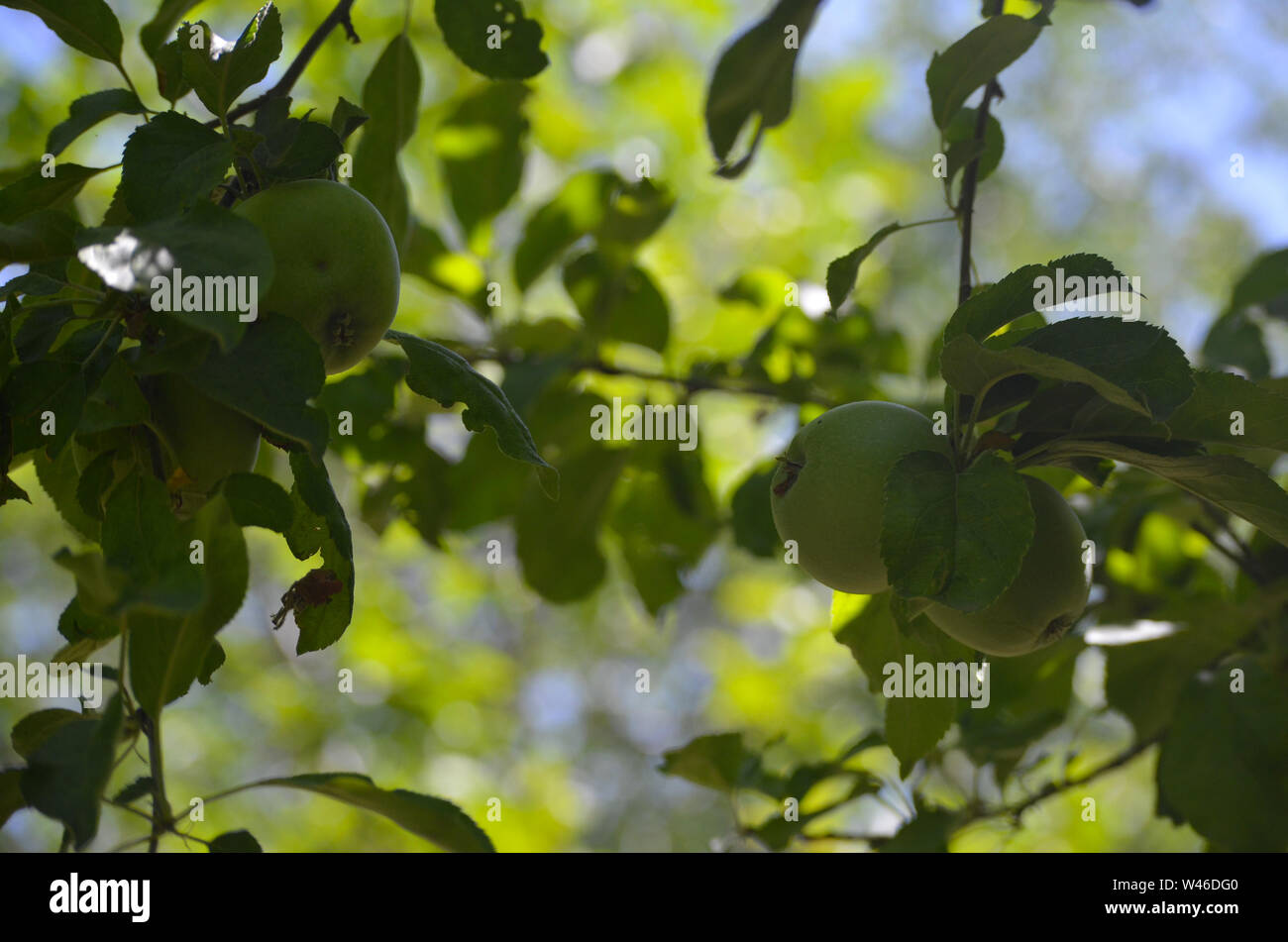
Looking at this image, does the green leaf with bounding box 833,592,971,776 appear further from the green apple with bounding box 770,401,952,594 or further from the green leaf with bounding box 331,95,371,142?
the green leaf with bounding box 331,95,371,142

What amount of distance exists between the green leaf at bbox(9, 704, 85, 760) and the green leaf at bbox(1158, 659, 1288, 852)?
5.65ft

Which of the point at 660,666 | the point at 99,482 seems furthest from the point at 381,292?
the point at 660,666

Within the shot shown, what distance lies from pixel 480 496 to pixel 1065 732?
6.75 meters

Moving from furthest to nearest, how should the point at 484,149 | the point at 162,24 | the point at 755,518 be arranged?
the point at 484,149, the point at 755,518, the point at 162,24

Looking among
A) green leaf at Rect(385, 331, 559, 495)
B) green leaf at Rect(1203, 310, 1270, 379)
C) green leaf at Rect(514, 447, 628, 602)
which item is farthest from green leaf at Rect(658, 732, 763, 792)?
green leaf at Rect(1203, 310, 1270, 379)

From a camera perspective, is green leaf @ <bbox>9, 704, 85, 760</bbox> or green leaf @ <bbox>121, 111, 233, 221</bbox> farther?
green leaf @ <bbox>9, 704, 85, 760</bbox>

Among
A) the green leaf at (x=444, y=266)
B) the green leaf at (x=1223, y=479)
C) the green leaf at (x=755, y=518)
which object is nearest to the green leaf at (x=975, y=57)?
the green leaf at (x=1223, y=479)

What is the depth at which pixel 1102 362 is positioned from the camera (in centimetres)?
111

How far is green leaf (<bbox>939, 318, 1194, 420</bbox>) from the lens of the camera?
1.05m

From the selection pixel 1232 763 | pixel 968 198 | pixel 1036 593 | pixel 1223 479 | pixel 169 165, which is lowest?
pixel 1232 763

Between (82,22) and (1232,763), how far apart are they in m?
2.08

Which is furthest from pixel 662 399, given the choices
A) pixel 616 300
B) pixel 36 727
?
pixel 36 727

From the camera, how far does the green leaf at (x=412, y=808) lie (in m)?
1.17

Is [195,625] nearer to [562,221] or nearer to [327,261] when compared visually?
[327,261]
